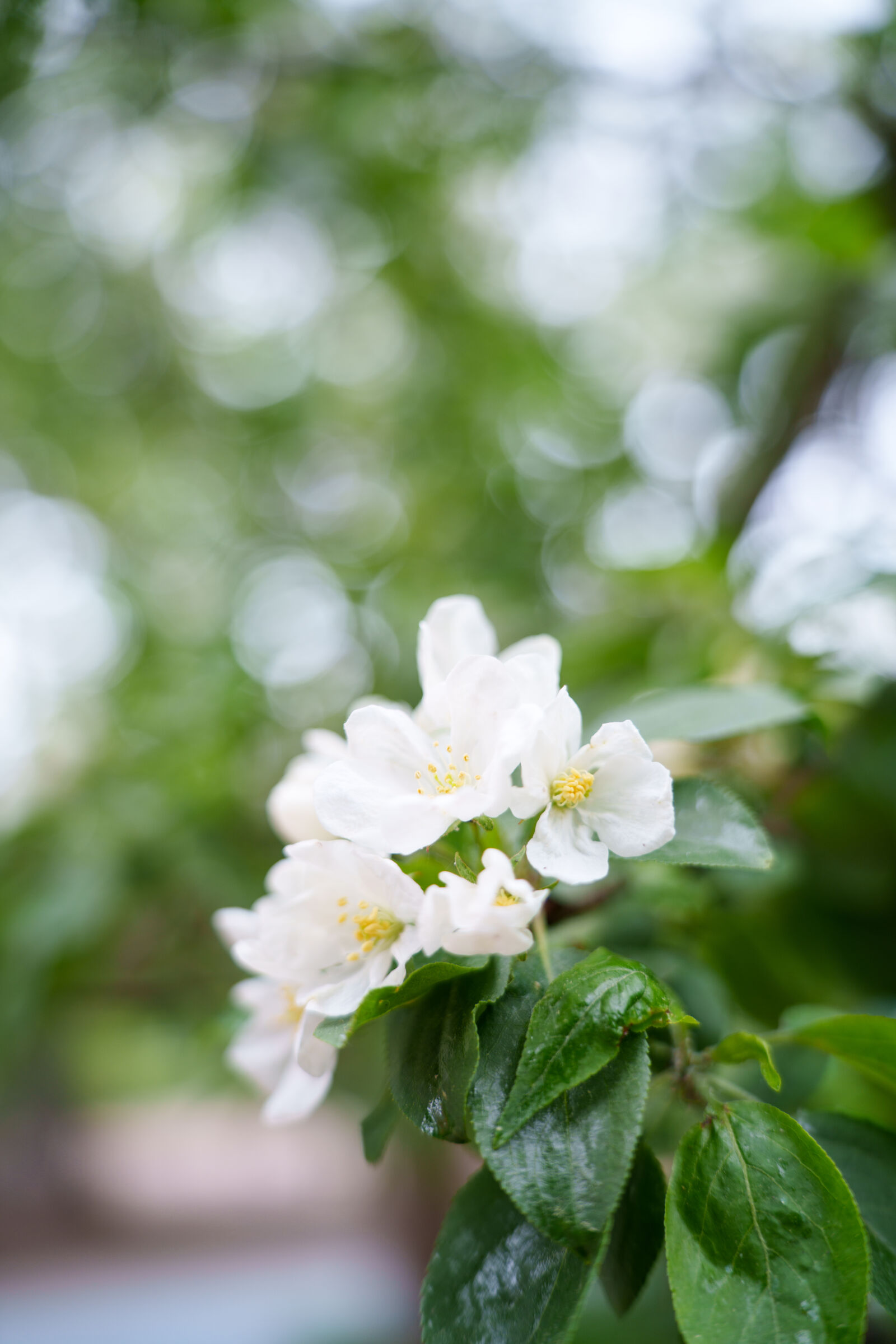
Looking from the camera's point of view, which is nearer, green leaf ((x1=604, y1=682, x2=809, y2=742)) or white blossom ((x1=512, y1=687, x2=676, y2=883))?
white blossom ((x1=512, y1=687, x2=676, y2=883))

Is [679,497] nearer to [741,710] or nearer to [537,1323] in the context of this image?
[741,710]

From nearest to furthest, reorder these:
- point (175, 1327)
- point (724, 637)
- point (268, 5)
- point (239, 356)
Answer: point (724, 637) → point (268, 5) → point (239, 356) → point (175, 1327)

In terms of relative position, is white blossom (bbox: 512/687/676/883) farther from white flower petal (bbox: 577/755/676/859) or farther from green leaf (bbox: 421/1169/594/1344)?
green leaf (bbox: 421/1169/594/1344)

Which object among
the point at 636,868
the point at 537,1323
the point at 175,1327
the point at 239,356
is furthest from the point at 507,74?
the point at 175,1327

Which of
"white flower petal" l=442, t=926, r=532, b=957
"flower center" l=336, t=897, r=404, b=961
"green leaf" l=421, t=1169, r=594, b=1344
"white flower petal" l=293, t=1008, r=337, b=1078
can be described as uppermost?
"white flower petal" l=442, t=926, r=532, b=957

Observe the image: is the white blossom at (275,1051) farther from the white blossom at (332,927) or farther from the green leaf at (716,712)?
the green leaf at (716,712)

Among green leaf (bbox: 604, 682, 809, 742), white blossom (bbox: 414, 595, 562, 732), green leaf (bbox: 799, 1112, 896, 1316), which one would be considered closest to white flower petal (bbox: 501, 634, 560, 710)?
white blossom (bbox: 414, 595, 562, 732)
